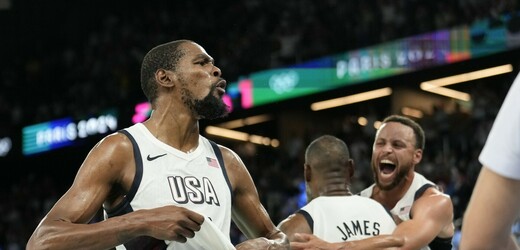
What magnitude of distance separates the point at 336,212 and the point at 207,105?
44.5 inches

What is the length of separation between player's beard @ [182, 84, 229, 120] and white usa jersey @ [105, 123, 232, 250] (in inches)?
7.0

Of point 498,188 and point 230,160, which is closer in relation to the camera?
point 498,188

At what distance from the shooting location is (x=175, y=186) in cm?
377

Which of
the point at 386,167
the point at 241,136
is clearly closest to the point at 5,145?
the point at 241,136

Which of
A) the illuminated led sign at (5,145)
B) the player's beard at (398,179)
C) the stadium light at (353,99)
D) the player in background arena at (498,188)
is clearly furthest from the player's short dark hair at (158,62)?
the illuminated led sign at (5,145)

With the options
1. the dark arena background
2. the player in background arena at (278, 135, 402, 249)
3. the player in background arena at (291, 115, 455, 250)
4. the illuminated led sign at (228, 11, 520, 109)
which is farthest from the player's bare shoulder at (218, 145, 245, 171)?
the illuminated led sign at (228, 11, 520, 109)

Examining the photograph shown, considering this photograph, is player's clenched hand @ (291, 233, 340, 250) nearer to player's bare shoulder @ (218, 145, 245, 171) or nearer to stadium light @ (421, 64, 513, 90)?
player's bare shoulder @ (218, 145, 245, 171)

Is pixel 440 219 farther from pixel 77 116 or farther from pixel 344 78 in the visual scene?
pixel 77 116

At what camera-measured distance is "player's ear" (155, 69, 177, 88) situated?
411 cm

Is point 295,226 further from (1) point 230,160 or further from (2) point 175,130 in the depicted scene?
(2) point 175,130

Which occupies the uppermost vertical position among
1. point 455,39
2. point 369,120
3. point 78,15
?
point 78,15

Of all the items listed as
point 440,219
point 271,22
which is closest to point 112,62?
point 271,22

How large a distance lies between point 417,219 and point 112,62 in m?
18.1

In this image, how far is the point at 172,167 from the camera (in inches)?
151
